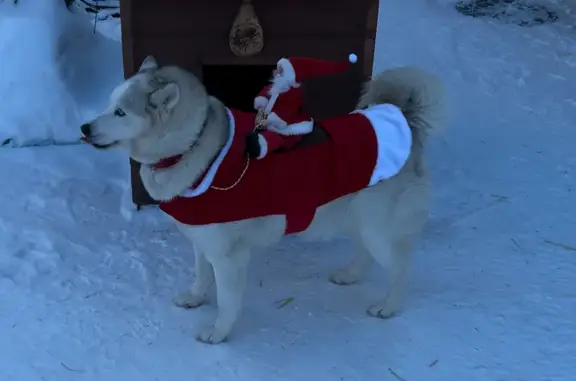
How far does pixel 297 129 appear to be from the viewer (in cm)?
213

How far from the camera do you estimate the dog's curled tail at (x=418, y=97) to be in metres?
2.24

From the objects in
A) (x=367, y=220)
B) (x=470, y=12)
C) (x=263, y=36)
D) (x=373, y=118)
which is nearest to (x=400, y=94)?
(x=373, y=118)

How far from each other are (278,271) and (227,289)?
493 millimetres

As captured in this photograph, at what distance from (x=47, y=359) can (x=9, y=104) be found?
67.4 inches

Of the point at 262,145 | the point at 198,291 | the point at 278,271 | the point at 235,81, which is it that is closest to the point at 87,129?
the point at 262,145

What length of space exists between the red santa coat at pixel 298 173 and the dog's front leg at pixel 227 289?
13 cm

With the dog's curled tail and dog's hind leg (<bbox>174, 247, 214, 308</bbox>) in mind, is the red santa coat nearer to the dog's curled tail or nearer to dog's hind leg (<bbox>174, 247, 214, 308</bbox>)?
the dog's curled tail

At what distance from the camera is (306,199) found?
6.97ft

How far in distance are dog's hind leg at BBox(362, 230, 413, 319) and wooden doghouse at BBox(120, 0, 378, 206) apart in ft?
2.70

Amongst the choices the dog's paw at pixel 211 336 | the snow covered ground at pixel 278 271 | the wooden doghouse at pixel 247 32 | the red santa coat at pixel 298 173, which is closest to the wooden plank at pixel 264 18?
the wooden doghouse at pixel 247 32

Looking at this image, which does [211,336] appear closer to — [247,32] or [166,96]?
[166,96]

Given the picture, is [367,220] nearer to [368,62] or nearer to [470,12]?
[368,62]

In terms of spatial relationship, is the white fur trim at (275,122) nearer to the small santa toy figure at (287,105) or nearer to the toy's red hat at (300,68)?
the small santa toy figure at (287,105)

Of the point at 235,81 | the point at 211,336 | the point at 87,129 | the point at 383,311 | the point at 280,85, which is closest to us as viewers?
the point at 87,129
